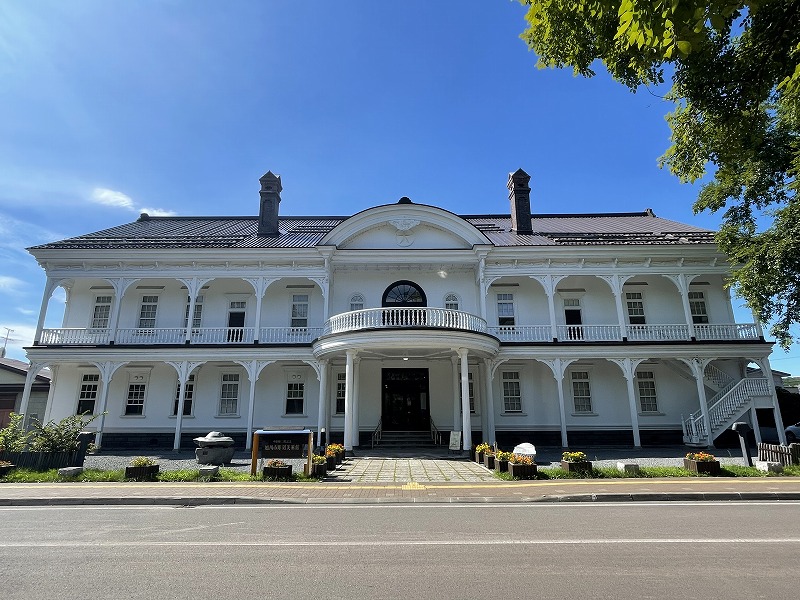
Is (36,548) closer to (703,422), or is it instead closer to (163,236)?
(163,236)

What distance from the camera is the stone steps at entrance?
1903 cm

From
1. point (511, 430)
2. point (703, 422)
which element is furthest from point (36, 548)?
point (703, 422)

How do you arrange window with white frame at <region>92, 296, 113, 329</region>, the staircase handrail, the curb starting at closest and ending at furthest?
1. the curb
2. the staircase handrail
3. window with white frame at <region>92, 296, 113, 329</region>

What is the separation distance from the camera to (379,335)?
1647 cm

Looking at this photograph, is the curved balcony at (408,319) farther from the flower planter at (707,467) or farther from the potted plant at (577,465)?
the flower planter at (707,467)

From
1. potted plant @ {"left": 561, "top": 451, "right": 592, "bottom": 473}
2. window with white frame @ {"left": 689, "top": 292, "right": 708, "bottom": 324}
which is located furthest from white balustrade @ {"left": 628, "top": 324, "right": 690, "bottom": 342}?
potted plant @ {"left": 561, "top": 451, "right": 592, "bottom": 473}

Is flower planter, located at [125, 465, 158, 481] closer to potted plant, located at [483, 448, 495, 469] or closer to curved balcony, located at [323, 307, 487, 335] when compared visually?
curved balcony, located at [323, 307, 487, 335]

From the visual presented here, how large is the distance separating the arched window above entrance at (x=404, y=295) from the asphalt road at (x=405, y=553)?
547 inches

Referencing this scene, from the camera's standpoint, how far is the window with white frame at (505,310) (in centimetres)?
2142

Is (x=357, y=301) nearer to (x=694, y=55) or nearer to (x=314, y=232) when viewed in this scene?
(x=314, y=232)

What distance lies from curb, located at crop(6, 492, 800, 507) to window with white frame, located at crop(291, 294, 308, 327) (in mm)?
12836

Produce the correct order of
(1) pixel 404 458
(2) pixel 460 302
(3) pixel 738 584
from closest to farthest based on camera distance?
(3) pixel 738 584, (1) pixel 404 458, (2) pixel 460 302

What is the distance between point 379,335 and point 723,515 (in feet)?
37.0

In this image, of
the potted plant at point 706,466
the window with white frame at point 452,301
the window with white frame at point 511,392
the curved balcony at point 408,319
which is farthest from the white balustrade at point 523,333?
the potted plant at point 706,466
